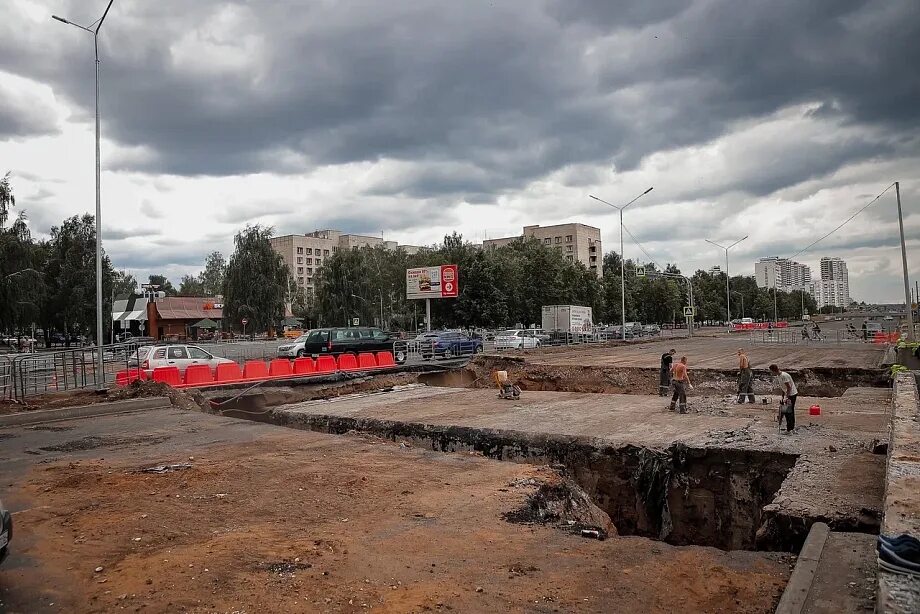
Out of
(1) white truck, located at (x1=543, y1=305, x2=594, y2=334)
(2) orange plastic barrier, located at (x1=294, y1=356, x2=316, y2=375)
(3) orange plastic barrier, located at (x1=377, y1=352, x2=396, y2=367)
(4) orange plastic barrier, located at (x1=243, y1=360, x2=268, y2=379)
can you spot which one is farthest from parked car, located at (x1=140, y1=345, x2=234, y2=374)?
(1) white truck, located at (x1=543, y1=305, x2=594, y2=334)

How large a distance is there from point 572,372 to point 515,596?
24642 millimetres

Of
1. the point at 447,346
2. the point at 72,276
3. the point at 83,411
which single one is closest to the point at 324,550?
the point at 83,411

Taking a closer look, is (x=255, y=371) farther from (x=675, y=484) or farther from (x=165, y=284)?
(x=165, y=284)

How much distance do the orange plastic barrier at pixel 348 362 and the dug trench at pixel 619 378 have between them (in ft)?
13.8

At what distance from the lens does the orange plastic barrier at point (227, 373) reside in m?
22.8

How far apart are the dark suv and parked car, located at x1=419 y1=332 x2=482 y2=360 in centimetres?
291

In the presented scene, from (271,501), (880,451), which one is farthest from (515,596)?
(880,451)

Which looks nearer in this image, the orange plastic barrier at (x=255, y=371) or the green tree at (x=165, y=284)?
the orange plastic barrier at (x=255, y=371)

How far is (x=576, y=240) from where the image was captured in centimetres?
13138

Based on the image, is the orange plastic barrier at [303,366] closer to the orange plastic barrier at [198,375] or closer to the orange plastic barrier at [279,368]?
the orange plastic barrier at [279,368]

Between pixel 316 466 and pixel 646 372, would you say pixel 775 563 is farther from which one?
pixel 646 372

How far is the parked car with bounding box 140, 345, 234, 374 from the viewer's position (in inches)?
881

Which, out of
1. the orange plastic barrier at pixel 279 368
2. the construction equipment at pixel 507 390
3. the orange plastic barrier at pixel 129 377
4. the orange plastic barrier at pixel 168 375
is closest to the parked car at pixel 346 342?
the orange plastic barrier at pixel 279 368

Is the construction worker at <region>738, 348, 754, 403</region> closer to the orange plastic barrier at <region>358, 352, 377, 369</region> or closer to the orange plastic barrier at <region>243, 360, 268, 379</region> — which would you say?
the orange plastic barrier at <region>358, 352, 377, 369</region>
